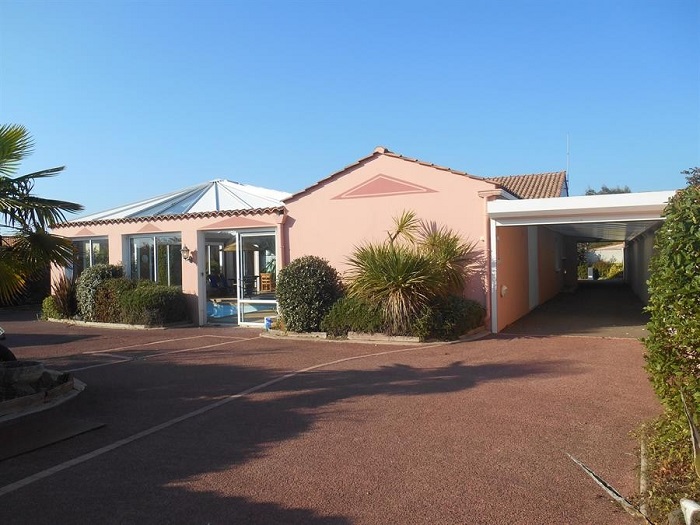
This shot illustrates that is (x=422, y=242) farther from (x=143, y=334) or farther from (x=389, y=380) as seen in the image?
(x=143, y=334)

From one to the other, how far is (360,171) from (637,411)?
885 centimetres

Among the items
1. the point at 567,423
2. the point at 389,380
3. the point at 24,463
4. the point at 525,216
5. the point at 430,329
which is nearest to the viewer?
the point at 24,463

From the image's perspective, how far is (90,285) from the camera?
16.1m

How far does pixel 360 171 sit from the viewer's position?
13805 millimetres

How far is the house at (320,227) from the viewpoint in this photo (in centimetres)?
1248

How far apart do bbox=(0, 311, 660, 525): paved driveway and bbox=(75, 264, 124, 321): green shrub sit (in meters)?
6.05

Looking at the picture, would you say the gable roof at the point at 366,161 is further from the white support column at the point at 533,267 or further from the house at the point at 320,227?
the white support column at the point at 533,267

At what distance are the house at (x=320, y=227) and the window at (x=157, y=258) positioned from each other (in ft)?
0.10

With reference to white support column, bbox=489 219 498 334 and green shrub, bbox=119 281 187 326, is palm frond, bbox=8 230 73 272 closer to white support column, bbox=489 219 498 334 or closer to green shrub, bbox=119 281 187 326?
green shrub, bbox=119 281 187 326

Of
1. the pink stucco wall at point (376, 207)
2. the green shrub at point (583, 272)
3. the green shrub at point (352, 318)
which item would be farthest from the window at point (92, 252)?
the green shrub at point (583, 272)

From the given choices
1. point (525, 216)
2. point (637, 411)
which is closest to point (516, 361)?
point (637, 411)

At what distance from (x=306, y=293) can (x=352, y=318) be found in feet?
4.16

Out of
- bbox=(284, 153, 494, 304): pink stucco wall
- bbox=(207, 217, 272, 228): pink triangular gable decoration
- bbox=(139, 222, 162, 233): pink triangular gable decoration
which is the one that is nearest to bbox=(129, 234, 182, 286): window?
bbox=(139, 222, 162, 233): pink triangular gable decoration

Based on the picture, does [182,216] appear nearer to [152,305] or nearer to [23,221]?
[152,305]
